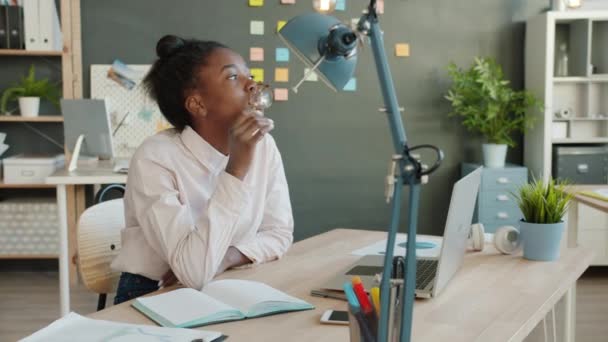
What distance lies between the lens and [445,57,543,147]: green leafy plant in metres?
4.48

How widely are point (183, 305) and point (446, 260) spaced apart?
0.51 m

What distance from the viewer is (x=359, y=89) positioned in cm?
488

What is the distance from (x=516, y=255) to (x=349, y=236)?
499 millimetres

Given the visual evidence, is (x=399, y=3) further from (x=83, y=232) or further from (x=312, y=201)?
(x=83, y=232)

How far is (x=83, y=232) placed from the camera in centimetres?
193

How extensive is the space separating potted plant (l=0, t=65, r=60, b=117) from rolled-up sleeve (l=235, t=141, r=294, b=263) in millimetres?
2953

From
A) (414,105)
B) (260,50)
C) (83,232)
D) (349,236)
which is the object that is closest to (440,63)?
(414,105)

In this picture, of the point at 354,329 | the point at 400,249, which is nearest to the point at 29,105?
the point at 400,249

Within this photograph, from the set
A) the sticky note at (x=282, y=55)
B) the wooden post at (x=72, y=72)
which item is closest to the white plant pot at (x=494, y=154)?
the sticky note at (x=282, y=55)

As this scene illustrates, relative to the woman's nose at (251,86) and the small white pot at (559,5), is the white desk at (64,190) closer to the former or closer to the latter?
the woman's nose at (251,86)

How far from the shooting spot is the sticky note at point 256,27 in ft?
15.7

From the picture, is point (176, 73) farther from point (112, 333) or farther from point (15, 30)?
point (15, 30)

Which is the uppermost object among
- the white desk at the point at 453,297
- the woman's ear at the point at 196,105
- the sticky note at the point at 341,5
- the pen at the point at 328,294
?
the sticky note at the point at 341,5

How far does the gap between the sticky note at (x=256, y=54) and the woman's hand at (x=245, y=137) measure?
10.8 ft
